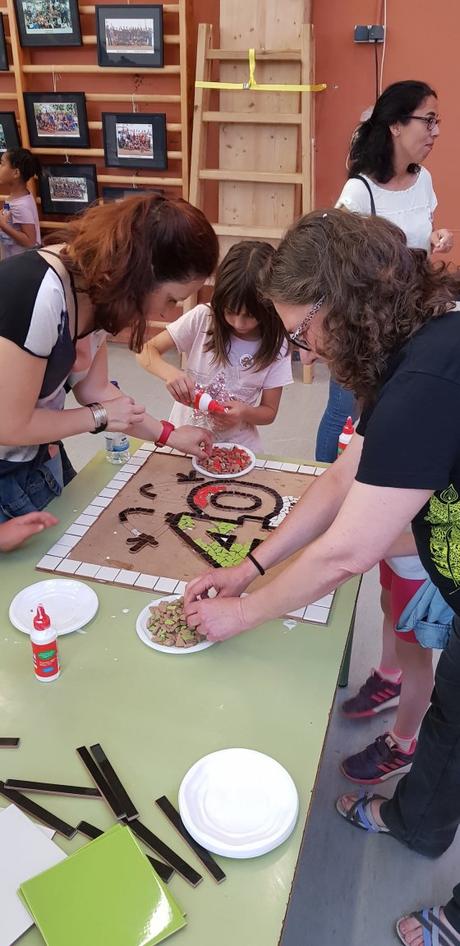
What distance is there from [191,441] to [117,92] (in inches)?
130

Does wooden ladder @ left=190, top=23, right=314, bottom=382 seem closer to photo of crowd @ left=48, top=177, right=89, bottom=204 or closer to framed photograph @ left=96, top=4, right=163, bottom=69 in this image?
framed photograph @ left=96, top=4, right=163, bottom=69

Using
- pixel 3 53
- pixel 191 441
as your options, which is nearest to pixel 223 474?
pixel 191 441

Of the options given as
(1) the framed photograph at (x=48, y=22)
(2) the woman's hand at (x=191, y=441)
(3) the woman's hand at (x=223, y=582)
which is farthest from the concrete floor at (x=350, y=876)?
(1) the framed photograph at (x=48, y=22)

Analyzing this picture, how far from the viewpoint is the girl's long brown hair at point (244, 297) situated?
181 cm

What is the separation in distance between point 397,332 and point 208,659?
2.20ft

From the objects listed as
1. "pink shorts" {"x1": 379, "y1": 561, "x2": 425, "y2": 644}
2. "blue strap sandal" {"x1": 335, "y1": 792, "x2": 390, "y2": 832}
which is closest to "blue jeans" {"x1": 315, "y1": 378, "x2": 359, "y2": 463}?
"pink shorts" {"x1": 379, "y1": 561, "x2": 425, "y2": 644}

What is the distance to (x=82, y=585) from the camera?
4.51ft

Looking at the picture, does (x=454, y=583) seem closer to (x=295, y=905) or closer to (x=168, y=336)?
(x=295, y=905)

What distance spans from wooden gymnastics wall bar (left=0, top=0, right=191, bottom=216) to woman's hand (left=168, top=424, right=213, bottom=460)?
2822mm

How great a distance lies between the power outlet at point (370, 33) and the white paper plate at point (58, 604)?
372 cm

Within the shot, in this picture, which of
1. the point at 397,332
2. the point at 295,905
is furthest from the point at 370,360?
the point at 295,905

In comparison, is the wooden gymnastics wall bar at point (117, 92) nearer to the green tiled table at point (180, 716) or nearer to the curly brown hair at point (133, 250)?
the curly brown hair at point (133, 250)

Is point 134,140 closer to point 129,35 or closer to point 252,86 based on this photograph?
point 129,35

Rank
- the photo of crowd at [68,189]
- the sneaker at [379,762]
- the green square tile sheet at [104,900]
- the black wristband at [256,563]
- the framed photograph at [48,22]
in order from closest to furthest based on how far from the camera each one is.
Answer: the green square tile sheet at [104,900] → the black wristband at [256,563] → the sneaker at [379,762] → the framed photograph at [48,22] → the photo of crowd at [68,189]
